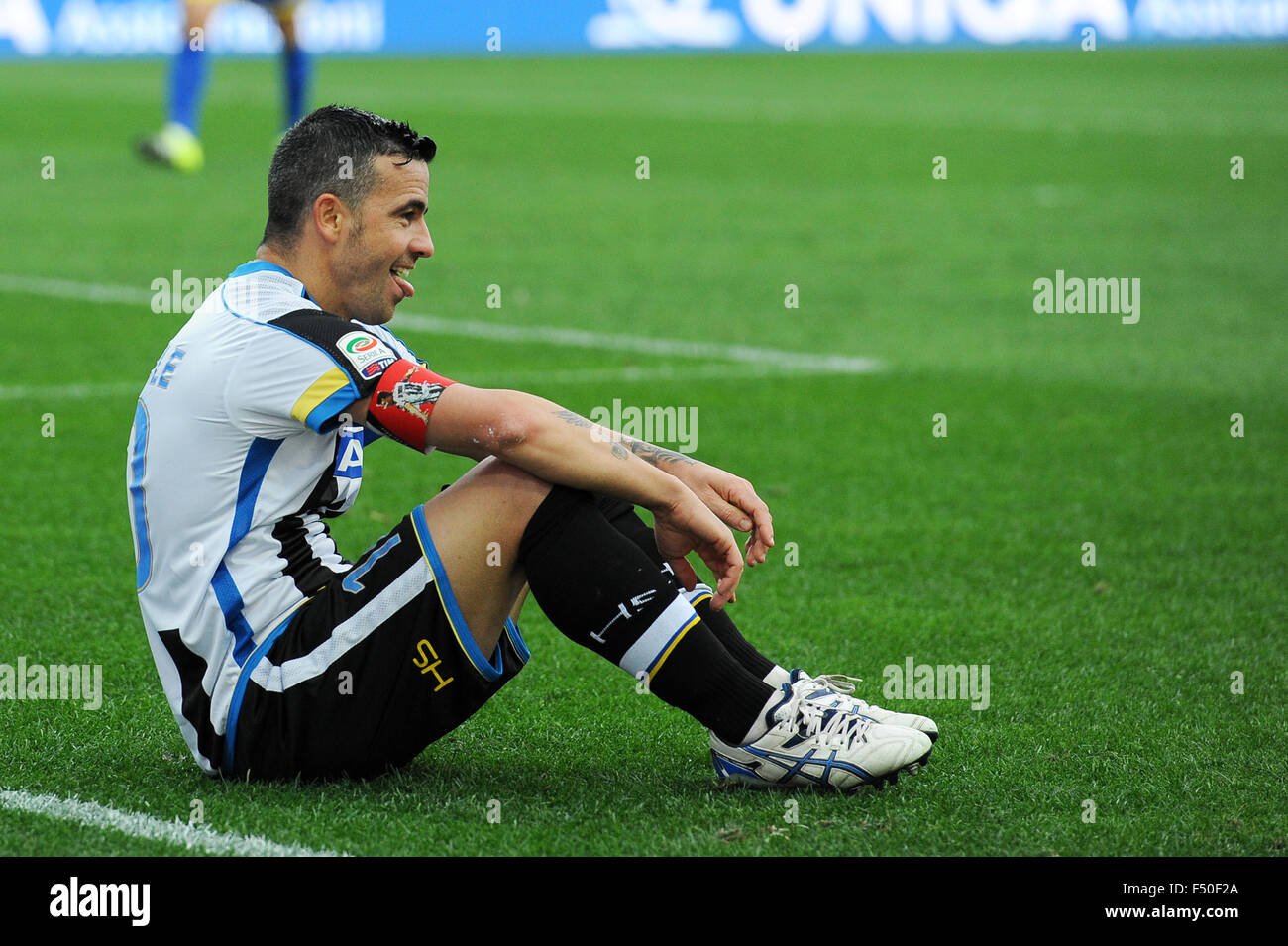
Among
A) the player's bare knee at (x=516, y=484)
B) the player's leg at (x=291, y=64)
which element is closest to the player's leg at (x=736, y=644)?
the player's bare knee at (x=516, y=484)

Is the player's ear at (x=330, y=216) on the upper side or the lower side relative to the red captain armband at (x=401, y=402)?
upper

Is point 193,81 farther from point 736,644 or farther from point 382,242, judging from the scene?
point 736,644

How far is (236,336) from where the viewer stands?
370 cm

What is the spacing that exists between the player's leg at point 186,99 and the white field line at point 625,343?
19.3 feet

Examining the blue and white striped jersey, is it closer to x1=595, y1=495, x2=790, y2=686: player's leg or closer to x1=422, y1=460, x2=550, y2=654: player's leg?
x1=422, y1=460, x2=550, y2=654: player's leg

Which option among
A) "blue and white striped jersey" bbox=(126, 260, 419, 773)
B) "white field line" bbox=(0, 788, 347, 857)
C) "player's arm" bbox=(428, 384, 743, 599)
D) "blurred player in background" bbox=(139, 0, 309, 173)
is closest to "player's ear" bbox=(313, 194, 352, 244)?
"blue and white striped jersey" bbox=(126, 260, 419, 773)

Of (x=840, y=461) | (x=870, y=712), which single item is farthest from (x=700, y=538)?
(x=840, y=461)

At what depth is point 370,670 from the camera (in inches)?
148

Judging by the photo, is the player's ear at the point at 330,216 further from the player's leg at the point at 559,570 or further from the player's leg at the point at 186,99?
the player's leg at the point at 186,99

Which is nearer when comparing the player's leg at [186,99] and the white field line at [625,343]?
the white field line at [625,343]

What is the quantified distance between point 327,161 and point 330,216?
4.3 inches

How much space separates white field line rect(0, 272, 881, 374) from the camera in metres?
9.86

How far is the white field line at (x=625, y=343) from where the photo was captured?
9.86 m
